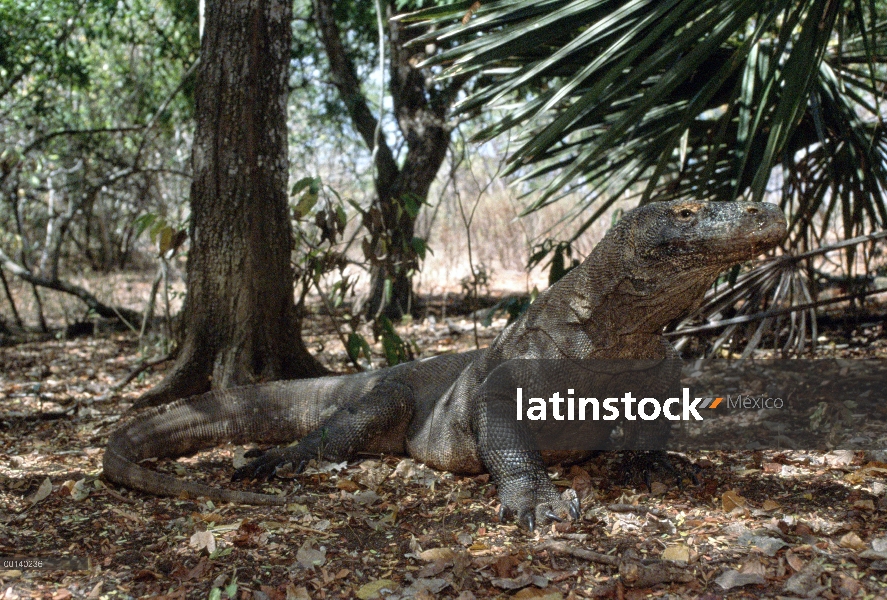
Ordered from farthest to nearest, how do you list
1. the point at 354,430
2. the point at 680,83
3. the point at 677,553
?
the point at 354,430, the point at 680,83, the point at 677,553

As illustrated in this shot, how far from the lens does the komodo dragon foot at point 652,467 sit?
3441 millimetres

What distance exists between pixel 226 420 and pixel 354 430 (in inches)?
31.7

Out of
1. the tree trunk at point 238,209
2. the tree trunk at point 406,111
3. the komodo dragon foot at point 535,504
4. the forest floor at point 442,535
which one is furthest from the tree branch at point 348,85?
the komodo dragon foot at point 535,504

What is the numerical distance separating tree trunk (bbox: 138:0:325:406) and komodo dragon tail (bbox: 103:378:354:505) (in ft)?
1.08

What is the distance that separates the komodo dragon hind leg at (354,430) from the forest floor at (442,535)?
0.33 feet

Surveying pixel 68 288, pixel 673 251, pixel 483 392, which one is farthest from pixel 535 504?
pixel 68 288

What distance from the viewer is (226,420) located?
14.1 ft

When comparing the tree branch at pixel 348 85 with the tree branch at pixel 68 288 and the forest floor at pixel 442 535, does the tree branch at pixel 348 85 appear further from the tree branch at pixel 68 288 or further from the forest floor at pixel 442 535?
the forest floor at pixel 442 535

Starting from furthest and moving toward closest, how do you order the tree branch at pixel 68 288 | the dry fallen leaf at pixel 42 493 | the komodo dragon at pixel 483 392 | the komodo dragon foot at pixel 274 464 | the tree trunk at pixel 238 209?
the tree branch at pixel 68 288
the tree trunk at pixel 238 209
the komodo dragon foot at pixel 274 464
the dry fallen leaf at pixel 42 493
the komodo dragon at pixel 483 392

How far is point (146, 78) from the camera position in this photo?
9.30 metres

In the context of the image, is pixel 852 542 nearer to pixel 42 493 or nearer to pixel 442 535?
pixel 442 535

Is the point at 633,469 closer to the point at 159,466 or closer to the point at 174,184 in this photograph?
the point at 159,466

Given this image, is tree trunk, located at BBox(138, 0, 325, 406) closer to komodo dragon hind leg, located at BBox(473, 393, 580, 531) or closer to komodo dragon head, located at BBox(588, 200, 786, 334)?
komodo dragon hind leg, located at BBox(473, 393, 580, 531)

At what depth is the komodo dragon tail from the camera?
4.00m
